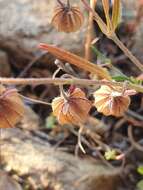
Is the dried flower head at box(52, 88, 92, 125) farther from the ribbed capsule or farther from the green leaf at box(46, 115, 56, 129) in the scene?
the green leaf at box(46, 115, 56, 129)

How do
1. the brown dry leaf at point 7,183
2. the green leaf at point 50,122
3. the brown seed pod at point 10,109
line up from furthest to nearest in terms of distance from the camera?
the green leaf at point 50,122, the brown dry leaf at point 7,183, the brown seed pod at point 10,109

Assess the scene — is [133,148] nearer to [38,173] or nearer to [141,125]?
[141,125]

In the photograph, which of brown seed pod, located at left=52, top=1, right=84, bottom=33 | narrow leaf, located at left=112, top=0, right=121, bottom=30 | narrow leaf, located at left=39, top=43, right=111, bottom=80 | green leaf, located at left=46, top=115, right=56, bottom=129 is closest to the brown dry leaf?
green leaf, located at left=46, top=115, right=56, bottom=129

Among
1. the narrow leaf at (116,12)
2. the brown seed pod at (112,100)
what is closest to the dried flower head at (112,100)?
the brown seed pod at (112,100)

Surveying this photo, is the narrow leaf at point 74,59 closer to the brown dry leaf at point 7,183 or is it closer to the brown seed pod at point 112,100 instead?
the brown seed pod at point 112,100

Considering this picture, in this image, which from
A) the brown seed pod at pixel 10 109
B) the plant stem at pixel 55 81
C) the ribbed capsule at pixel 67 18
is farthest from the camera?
the ribbed capsule at pixel 67 18

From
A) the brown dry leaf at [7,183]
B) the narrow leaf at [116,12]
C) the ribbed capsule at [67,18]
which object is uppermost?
A: the narrow leaf at [116,12]

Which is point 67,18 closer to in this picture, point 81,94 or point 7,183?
point 81,94

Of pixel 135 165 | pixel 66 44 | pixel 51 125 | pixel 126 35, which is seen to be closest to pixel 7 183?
pixel 51 125
